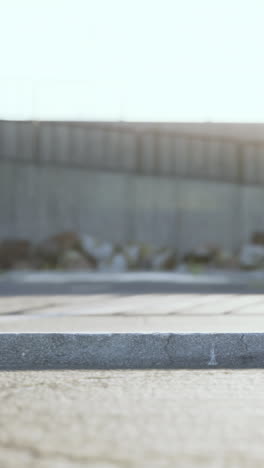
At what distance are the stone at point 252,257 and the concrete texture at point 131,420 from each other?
11.7 m

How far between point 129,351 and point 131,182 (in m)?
11.8

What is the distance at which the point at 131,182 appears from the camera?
51.4ft

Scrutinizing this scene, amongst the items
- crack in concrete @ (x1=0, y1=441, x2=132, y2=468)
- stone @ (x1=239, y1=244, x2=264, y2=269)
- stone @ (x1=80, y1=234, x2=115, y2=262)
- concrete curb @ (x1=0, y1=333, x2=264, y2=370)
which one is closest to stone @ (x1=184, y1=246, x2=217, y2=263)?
stone @ (x1=239, y1=244, x2=264, y2=269)

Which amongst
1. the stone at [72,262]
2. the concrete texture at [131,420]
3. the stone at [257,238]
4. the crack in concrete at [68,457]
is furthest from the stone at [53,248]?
the crack in concrete at [68,457]

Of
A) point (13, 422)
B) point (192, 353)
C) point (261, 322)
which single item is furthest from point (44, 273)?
point (13, 422)

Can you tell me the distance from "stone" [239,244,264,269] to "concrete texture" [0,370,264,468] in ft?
38.3

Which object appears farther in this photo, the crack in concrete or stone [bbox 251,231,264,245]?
stone [bbox 251,231,264,245]

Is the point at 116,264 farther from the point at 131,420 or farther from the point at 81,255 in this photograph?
the point at 131,420

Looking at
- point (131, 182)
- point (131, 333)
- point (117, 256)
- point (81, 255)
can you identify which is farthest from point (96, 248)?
point (131, 333)

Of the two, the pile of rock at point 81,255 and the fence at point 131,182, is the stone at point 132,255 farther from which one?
the fence at point 131,182

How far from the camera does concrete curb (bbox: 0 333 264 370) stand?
393 centimetres

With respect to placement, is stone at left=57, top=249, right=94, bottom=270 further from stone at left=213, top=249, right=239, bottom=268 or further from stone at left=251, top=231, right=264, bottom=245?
stone at left=251, top=231, right=264, bottom=245

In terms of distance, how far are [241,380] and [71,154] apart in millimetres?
12450

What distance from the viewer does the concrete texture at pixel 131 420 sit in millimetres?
2086
